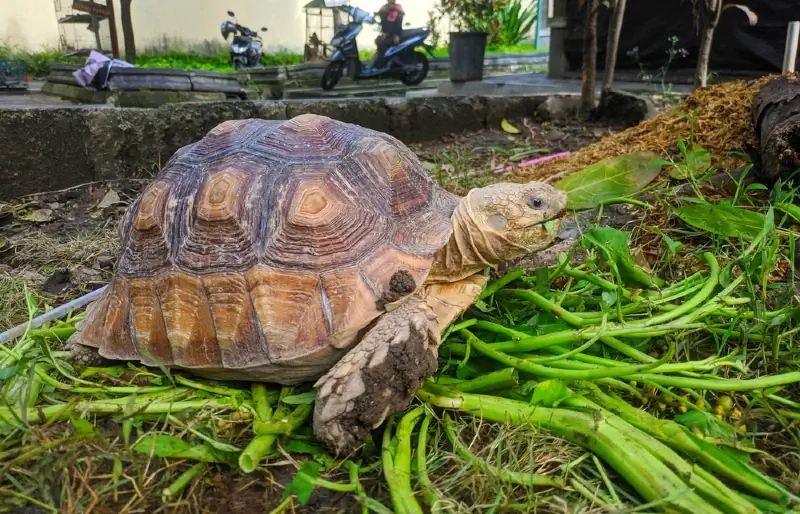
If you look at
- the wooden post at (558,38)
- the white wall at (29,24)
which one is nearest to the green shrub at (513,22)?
the wooden post at (558,38)

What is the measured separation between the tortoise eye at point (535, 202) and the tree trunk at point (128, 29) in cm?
1377

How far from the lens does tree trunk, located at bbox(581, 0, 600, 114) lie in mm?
5090

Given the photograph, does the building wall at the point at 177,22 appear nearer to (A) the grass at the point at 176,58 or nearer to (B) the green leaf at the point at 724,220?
(A) the grass at the point at 176,58

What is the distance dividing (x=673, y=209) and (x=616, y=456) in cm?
152

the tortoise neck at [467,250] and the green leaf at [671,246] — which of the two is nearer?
the tortoise neck at [467,250]

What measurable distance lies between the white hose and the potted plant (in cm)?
818

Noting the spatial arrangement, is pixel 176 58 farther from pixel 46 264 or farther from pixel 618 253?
pixel 618 253

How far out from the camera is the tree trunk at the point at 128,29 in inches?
514

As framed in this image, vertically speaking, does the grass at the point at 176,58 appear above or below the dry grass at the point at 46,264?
above

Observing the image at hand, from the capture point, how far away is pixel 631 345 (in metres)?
1.78

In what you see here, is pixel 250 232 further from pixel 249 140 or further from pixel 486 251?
pixel 486 251

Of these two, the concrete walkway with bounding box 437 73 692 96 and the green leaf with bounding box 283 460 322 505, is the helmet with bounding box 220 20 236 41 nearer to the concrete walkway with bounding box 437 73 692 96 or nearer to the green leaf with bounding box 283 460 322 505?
the concrete walkway with bounding box 437 73 692 96

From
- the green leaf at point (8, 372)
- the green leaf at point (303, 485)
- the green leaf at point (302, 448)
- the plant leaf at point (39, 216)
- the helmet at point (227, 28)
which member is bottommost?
the green leaf at point (302, 448)

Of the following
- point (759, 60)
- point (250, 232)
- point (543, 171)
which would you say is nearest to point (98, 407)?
point (250, 232)
